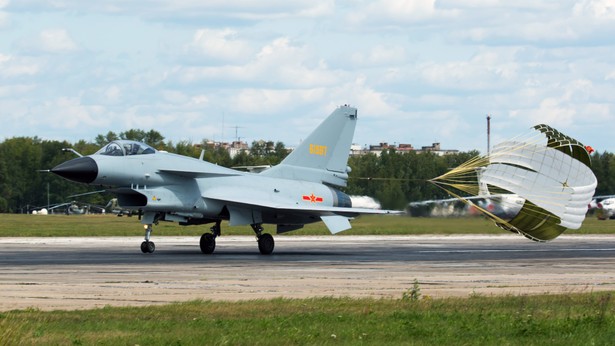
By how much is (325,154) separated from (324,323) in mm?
20622

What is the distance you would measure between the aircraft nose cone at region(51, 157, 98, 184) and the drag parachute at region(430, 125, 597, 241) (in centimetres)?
930

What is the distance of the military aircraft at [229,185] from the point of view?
94.4 ft

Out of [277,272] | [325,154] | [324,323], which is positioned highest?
[325,154]

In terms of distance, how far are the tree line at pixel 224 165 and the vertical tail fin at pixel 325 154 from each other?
1724 mm

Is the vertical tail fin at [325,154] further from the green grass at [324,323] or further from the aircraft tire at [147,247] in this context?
the green grass at [324,323]

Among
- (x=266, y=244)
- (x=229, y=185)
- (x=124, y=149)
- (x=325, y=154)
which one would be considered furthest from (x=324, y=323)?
(x=325, y=154)

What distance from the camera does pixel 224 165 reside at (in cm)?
7925

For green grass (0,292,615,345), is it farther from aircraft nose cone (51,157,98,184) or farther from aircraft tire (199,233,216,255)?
aircraft tire (199,233,216,255)

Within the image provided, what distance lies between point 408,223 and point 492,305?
1762cm

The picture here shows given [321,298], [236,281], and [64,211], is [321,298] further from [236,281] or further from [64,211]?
[64,211]

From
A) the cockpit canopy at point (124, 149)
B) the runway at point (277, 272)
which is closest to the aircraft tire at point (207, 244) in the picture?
the runway at point (277, 272)

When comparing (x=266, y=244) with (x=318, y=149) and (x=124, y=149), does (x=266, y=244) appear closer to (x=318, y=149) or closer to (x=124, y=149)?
(x=318, y=149)

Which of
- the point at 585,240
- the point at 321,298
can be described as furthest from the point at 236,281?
the point at 585,240

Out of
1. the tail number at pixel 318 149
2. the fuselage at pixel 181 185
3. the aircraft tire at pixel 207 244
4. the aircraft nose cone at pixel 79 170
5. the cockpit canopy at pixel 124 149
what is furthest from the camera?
the tail number at pixel 318 149
